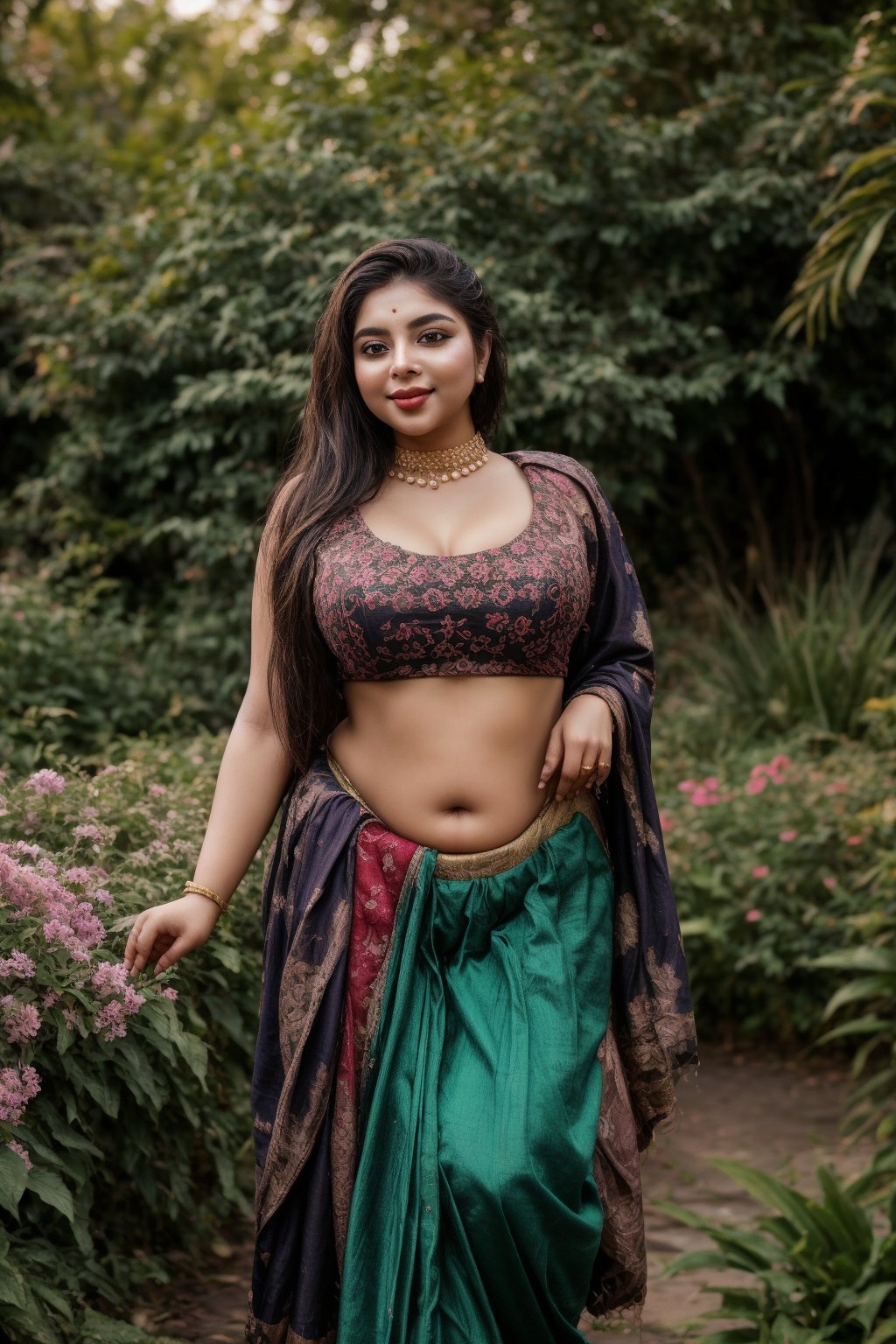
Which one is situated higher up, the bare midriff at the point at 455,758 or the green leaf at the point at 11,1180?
the bare midriff at the point at 455,758

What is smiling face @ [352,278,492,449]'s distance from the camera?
2.27 meters

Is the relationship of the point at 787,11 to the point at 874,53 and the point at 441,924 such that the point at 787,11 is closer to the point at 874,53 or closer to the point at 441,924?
the point at 874,53

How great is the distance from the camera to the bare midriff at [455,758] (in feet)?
7.30

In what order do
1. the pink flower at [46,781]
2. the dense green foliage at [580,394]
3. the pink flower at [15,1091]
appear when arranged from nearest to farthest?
the pink flower at [15,1091], the pink flower at [46,781], the dense green foliage at [580,394]

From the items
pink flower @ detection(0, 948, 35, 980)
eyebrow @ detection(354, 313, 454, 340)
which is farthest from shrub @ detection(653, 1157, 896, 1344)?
eyebrow @ detection(354, 313, 454, 340)

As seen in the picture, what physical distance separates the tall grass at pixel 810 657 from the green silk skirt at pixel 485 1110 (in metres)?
3.72

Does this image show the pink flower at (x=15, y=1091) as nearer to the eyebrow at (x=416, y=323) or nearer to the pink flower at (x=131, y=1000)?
the pink flower at (x=131, y=1000)

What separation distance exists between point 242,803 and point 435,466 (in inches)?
25.7

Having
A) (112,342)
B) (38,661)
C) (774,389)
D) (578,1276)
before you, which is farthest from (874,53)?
(578,1276)

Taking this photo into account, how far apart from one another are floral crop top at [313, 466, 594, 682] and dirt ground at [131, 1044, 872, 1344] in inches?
37.5

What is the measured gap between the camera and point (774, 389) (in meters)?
6.27

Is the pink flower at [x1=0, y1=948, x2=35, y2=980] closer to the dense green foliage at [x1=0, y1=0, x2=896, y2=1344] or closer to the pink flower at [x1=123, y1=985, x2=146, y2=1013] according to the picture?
the pink flower at [x1=123, y1=985, x2=146, y2=1013]

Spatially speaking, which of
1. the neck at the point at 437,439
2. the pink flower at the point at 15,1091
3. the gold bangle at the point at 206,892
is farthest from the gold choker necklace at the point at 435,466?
the pink flower at the point at 15,1091

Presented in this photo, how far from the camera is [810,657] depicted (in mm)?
5867
